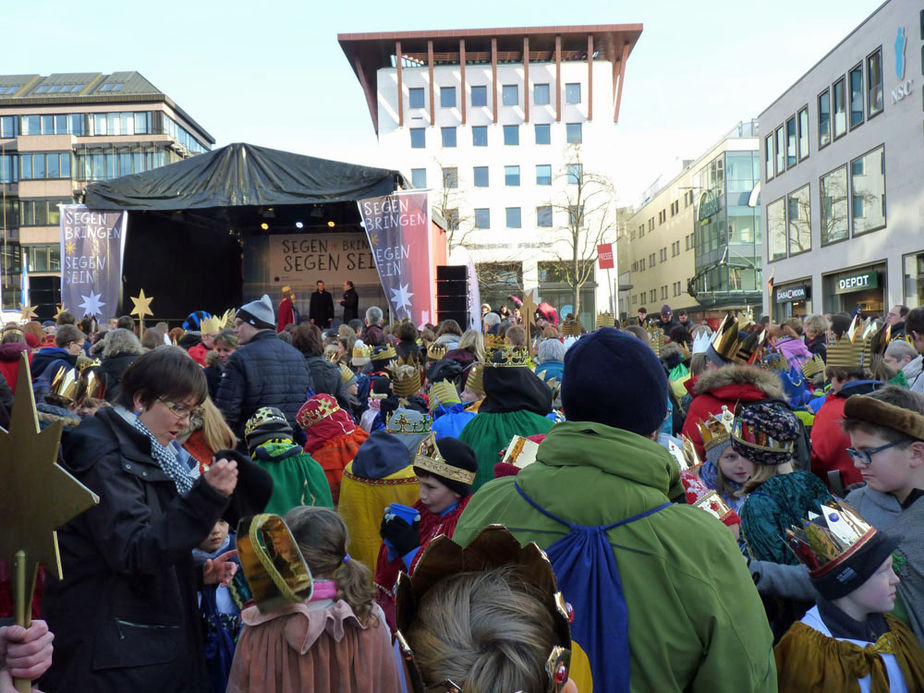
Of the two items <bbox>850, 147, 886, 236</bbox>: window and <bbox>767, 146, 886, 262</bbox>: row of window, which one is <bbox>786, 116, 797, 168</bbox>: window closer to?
<bbox>767, 146, 886, 262</bbox>: row of window

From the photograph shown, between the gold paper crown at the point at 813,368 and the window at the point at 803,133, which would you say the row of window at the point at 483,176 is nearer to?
the window at the point at 803,133

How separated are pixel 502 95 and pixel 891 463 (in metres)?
49.4

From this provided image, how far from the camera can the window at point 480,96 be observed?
49.7 meters

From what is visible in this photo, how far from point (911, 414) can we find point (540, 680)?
2105 mm

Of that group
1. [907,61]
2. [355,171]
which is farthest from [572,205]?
[355,171]

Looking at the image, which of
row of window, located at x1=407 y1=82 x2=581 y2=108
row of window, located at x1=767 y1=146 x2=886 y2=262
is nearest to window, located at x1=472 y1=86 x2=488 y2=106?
row of window, located at x1=407 y1=82 x2=581 y2=108

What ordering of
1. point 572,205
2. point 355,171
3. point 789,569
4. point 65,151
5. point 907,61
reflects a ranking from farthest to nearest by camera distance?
1. point 65,151
2. point 572,205
3. point 907,61
4. point 355,171
5. point 789,569

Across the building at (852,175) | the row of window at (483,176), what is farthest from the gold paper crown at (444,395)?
the row of window at (483,176)

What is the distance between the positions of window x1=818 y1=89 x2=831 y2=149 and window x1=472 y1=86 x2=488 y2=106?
80.0 feet

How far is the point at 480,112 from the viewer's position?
49.7m

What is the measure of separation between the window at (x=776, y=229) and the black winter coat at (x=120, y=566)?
34.9 metres

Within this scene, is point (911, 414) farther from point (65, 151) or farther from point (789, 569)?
point (65, 151)

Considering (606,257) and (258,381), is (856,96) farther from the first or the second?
(258,381)

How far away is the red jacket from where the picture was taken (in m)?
4.11
